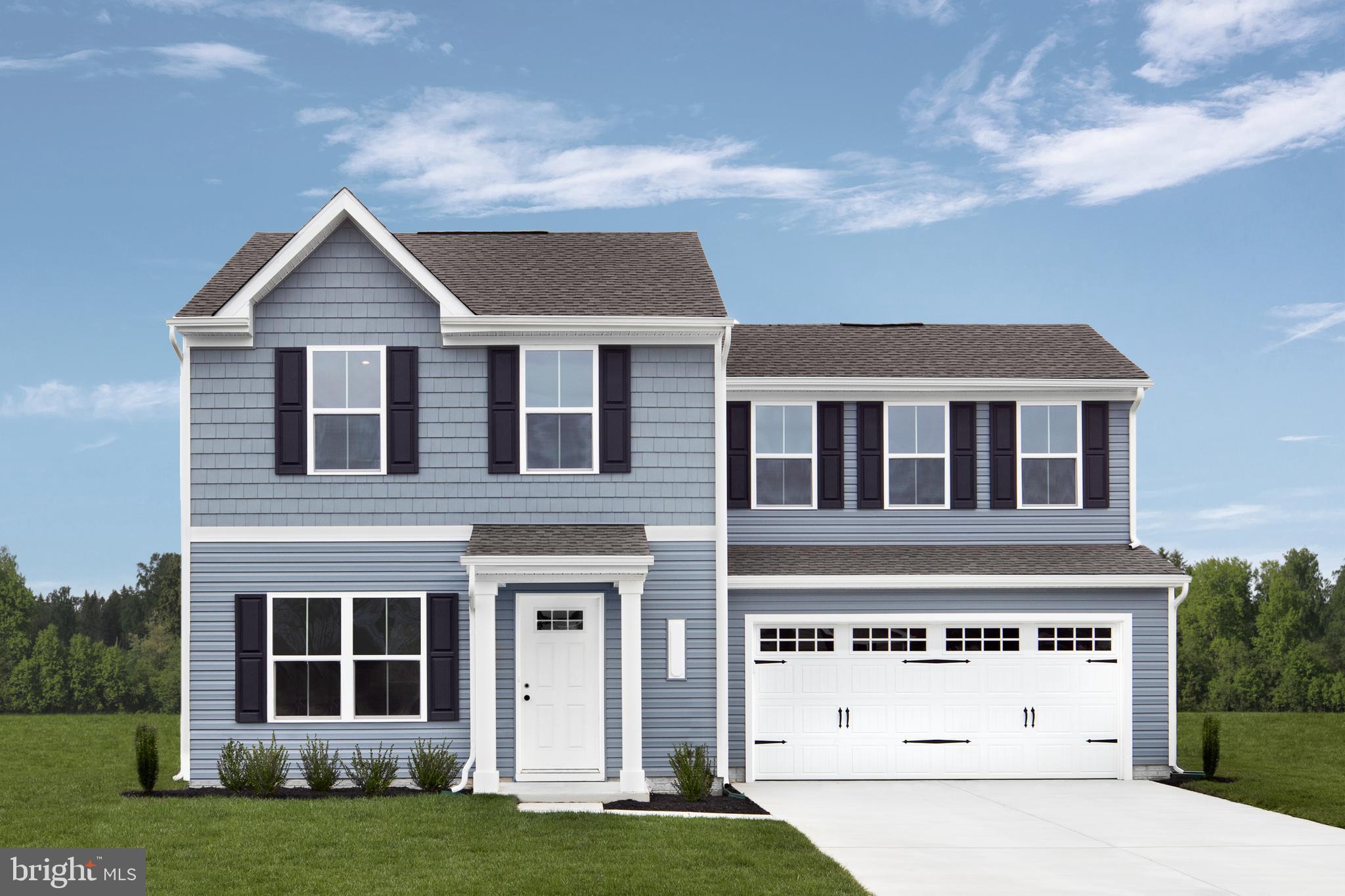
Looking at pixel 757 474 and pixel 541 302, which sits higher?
pixel 541 302

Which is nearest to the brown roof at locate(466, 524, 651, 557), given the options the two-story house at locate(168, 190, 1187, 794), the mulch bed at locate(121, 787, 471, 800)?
the two-story house at locate(168, 190, 1187, 794)

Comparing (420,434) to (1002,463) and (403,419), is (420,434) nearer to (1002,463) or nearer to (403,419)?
(403,419)

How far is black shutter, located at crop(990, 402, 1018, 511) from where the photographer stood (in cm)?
1878

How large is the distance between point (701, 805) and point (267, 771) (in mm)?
5417

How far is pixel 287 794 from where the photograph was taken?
15.2 metres

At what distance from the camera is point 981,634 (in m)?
17.8

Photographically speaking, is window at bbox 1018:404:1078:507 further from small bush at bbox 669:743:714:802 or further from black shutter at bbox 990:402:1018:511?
small bush at bbox 669:743:714:802

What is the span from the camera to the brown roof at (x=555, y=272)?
54.5 ft

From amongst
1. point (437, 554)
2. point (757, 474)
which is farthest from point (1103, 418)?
point (437, 554)

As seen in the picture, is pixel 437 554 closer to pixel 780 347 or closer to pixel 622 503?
pixel 622 503

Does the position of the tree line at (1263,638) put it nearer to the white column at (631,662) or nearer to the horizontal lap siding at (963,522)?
the horizontal lap siding at (963,522)

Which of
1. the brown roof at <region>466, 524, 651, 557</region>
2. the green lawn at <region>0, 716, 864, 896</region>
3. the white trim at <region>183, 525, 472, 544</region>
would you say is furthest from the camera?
the white trim at <region>183, 525, 472, 544</region>

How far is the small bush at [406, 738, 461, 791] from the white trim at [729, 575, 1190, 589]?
4.47 m

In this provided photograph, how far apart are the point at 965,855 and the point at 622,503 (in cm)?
645
